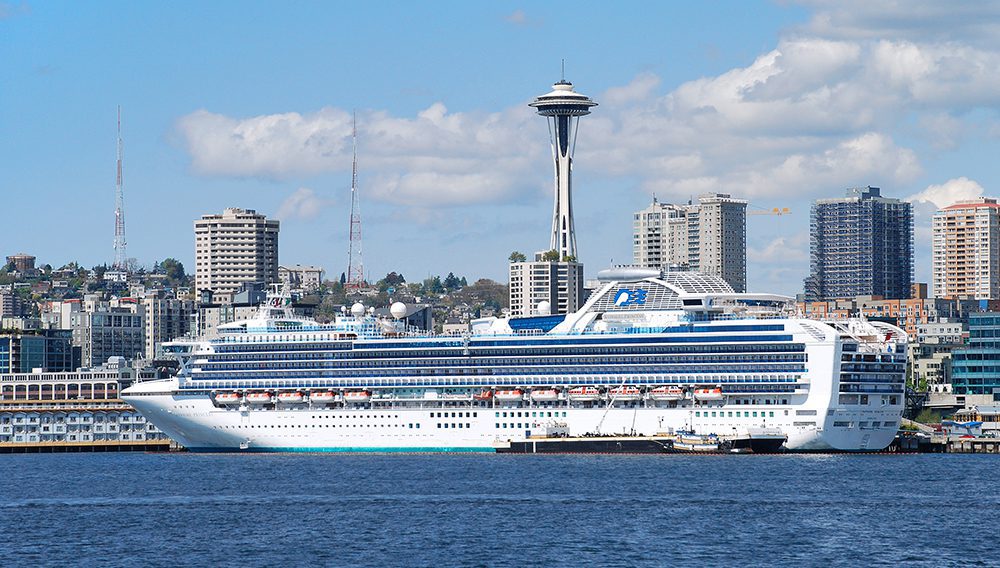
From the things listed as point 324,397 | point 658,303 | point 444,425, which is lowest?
point 444,425

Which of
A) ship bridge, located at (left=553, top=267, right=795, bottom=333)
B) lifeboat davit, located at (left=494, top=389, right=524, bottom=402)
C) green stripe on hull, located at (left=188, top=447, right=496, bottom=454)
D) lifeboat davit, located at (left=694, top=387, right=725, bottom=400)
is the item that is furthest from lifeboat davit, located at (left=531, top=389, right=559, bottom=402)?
lifeboat davit, located at (left=694, top=387, right=725, bottom=400)

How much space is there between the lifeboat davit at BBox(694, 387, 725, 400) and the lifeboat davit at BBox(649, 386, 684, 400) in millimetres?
1146

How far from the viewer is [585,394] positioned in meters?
123

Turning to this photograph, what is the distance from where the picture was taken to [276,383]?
131 m

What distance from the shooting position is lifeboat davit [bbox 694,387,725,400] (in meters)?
119

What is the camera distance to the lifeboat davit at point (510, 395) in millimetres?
124688

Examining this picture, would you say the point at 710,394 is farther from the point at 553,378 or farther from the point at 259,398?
the point at 259,398

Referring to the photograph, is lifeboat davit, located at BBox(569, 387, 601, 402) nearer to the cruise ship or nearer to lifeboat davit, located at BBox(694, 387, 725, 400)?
the cruise ship

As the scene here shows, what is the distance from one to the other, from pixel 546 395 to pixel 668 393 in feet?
27.0

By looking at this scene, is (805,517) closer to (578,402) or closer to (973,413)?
(578,402)

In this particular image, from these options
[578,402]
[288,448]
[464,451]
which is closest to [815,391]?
[578,402]

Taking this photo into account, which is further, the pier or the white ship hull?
the pier

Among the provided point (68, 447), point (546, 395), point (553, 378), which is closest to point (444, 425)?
point (546, 395)

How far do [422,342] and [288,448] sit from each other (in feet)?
36.7
